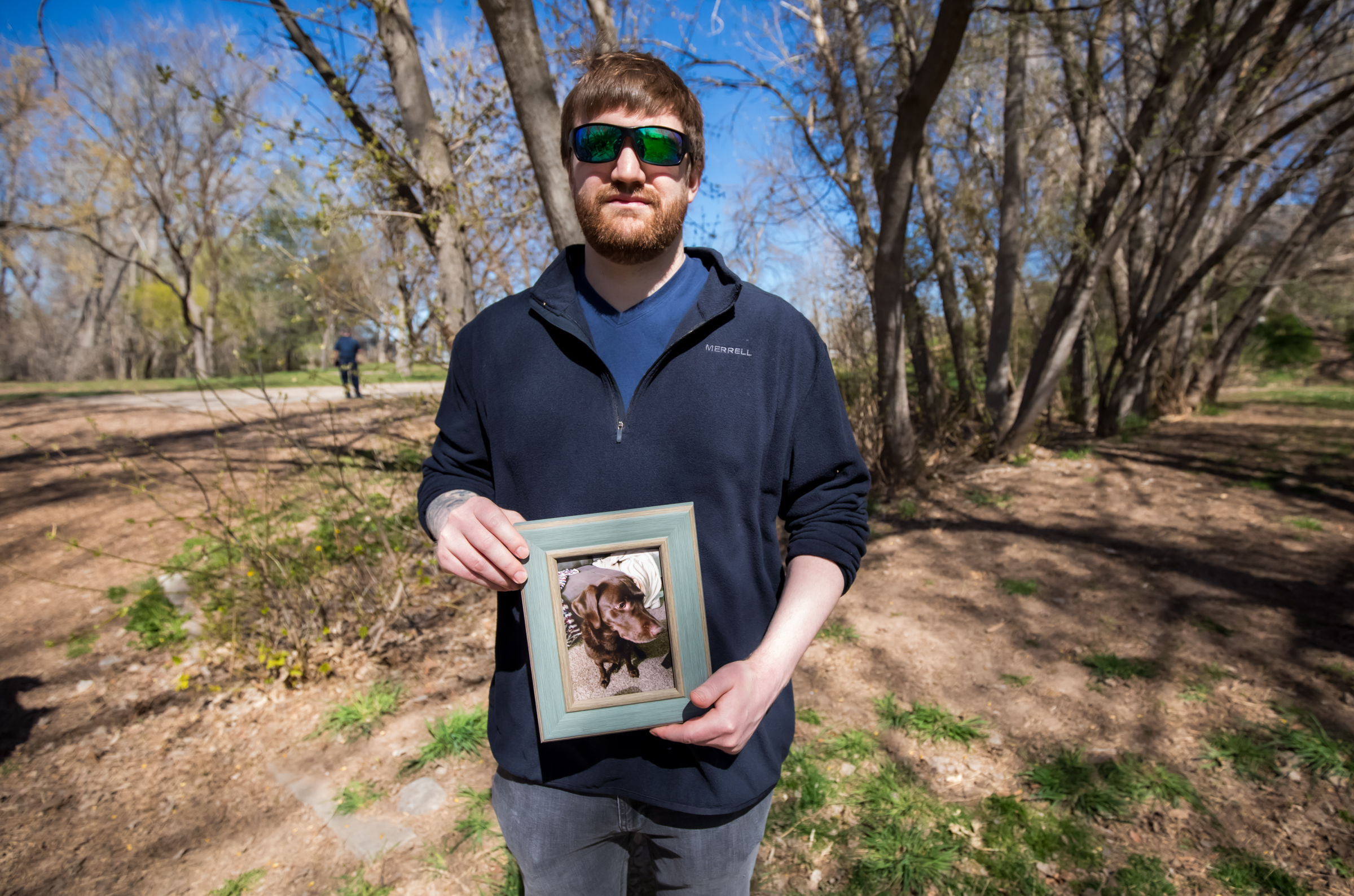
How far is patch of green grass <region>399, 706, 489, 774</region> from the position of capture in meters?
3.42

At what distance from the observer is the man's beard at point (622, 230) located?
4.64 ft

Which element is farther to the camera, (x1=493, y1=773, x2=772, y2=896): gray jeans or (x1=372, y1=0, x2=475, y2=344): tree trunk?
(x1=372, y1=0, x2=475, y2=344): tree trunk

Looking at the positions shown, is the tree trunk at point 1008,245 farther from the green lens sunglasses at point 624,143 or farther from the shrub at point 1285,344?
the shrub at point 1285,344

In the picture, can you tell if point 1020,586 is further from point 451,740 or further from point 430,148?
point 430,148

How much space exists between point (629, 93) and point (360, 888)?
3.26m

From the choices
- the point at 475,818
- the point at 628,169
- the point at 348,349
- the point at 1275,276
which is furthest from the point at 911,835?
the point at 348,349

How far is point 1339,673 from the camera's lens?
373 centimetres

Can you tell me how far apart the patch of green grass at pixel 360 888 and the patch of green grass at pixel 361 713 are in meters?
1.02

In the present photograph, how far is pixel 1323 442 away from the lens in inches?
368

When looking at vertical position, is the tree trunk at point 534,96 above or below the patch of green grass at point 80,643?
above

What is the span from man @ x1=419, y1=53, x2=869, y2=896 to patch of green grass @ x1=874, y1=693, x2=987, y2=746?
7.70 feet

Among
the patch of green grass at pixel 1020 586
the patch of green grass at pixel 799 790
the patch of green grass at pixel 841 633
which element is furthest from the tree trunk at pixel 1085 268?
the patch of green grass at pixel 799 790

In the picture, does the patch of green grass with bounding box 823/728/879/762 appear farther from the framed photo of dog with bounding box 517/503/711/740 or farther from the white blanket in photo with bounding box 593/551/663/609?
the white blanket in photo with bounding box 593/551/663/609

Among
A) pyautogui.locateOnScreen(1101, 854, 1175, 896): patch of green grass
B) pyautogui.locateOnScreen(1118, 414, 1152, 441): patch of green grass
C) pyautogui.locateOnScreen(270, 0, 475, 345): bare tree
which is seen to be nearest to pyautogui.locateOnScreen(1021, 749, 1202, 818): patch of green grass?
pyautogui.locateOnScreen(1101, 854, 1175, 896): patch of green grass
